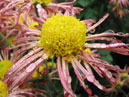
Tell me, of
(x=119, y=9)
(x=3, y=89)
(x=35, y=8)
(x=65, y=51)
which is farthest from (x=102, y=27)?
(x=3, y=89)

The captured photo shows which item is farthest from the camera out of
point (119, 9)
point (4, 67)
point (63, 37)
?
point (119, 9)

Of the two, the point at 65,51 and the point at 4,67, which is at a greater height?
the point at 65,51

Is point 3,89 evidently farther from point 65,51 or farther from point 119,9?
point 119,9

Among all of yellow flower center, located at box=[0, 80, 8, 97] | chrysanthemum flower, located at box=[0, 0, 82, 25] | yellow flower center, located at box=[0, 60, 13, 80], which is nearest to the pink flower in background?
chrysanthemum flower, located at box=[0, 0, 82, 25]

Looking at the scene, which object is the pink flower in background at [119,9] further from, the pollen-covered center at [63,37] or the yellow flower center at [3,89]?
the yellow flower center at [3,89]

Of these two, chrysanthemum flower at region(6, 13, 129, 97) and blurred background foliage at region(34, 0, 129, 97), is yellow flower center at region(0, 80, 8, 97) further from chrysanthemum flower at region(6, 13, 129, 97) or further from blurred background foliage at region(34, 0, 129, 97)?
blurred background foliage at region(34, 0, 129, 97)

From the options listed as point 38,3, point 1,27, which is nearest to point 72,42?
point 38,3

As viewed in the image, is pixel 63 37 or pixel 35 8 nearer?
pixel 63 37

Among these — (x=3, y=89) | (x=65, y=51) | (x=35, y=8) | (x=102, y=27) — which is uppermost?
(x=35, y=8)
